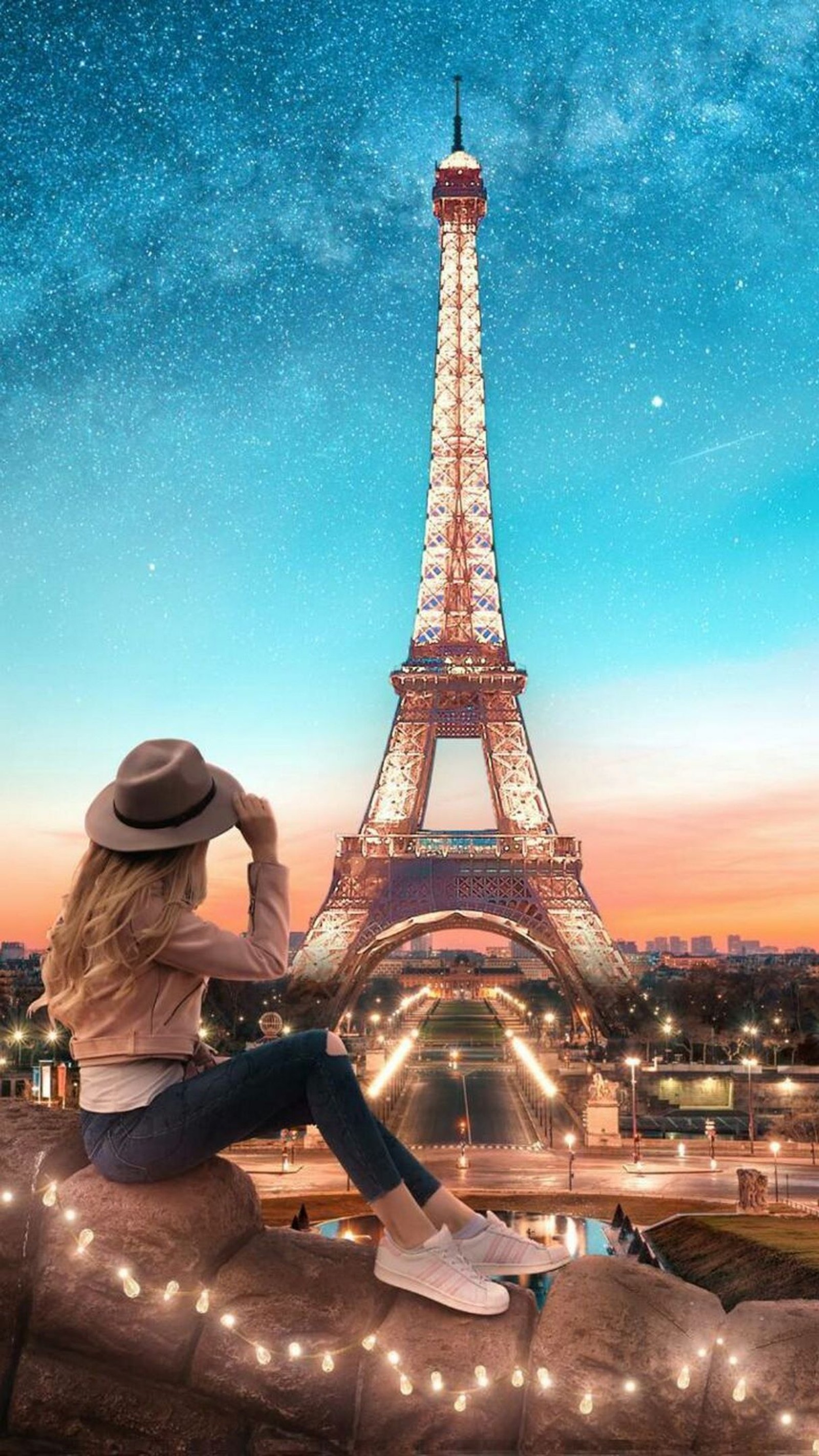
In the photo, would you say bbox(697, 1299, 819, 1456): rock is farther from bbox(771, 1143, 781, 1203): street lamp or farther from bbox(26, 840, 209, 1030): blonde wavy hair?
bbox(771, 1143, 781, 1203): street lamp

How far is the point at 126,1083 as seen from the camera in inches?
198

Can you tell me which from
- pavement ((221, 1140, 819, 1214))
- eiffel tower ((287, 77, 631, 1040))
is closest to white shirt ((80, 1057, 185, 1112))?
pavement ((221, 1140, 819, 1214))

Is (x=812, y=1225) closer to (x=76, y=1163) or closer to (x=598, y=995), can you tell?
(x=76, y=1163)

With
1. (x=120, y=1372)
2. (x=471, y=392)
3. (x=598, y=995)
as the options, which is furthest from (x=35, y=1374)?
(x=471, y=392)

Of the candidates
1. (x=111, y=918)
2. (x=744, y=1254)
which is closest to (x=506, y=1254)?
(x=111, y=918)

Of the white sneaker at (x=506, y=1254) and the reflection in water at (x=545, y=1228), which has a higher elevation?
the white sneaker at (x=506, y=1254)

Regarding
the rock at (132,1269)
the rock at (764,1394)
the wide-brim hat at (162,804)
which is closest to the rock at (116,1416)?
the rock at (132,1269)

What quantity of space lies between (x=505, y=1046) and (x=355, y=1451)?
252ft

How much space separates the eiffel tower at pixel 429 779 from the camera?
62594 mm

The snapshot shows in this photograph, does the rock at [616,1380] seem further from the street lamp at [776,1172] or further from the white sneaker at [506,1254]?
the street lamp at [776,1172]

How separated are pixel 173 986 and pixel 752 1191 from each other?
1020 inches

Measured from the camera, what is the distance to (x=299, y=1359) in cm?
478

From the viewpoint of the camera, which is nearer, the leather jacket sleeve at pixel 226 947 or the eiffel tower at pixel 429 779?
the leather jacket sleeve at pixel 226 947

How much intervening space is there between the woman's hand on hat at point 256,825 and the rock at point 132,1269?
1303 millimetres
